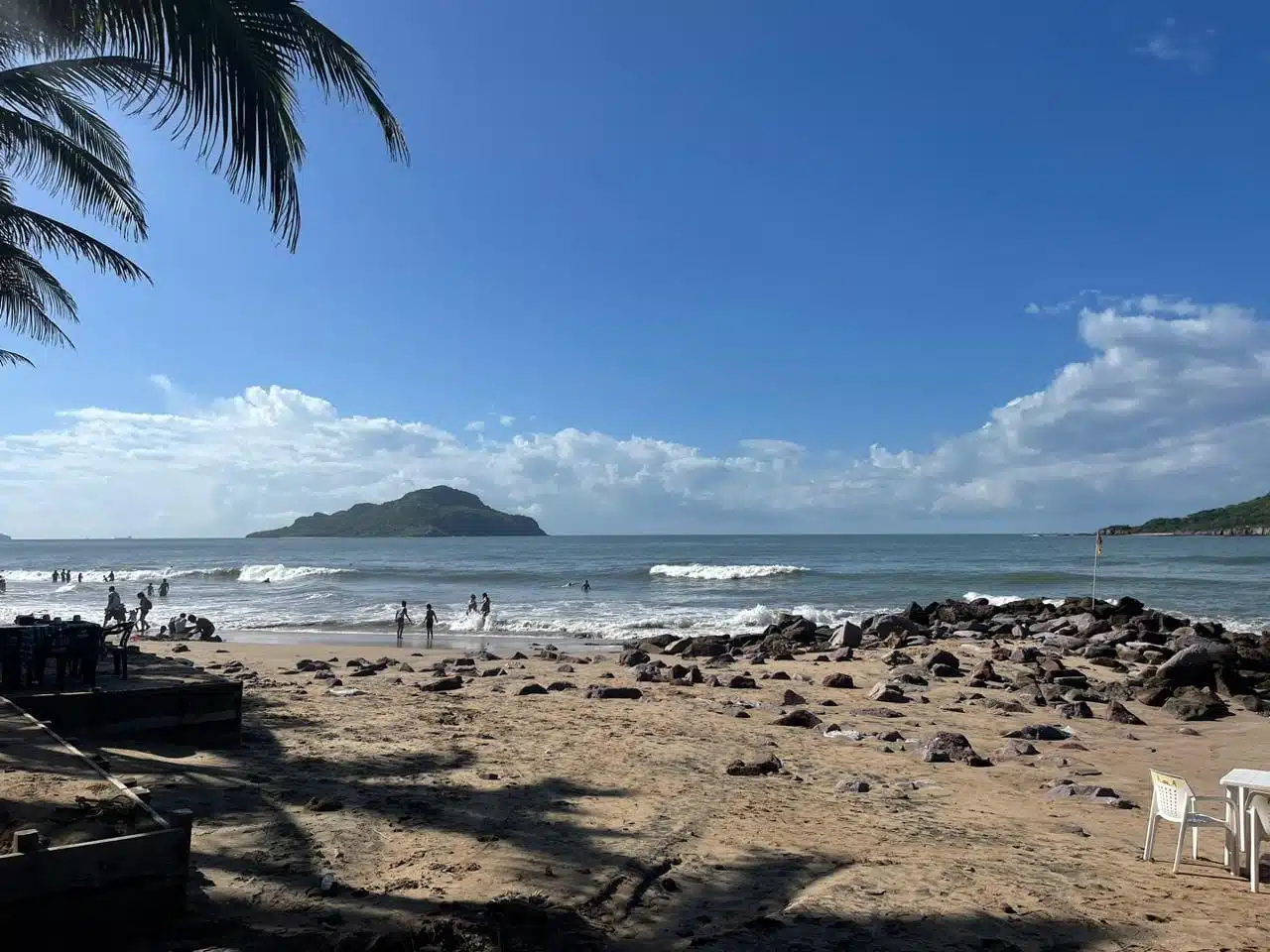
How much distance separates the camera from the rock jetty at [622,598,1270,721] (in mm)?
14516

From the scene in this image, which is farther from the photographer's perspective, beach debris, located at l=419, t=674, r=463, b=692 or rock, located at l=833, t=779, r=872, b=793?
beach debris, located at l=419, t=674, r=463, b=692

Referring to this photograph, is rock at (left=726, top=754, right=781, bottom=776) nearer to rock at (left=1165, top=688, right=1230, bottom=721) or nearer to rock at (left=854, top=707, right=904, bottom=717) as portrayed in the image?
rock at (left=854, top=707, right=904, bottom=717)

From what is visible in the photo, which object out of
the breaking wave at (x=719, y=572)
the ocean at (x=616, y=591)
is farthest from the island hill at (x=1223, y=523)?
the breaking wave at (x=719, y=572)

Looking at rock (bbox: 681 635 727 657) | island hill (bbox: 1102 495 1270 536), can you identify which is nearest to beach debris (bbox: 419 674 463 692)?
rock (bbox: 681 635 727 657)

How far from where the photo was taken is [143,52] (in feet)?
16.2

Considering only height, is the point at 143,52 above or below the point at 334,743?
above

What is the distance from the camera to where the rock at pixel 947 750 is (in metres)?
9.99

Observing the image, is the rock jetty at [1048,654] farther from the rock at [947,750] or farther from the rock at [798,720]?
the rock at [798,720]

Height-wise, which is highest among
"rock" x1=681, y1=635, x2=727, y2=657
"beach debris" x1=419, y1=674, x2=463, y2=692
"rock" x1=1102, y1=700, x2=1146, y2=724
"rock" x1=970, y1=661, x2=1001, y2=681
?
"beach debris" x1=419, y1=674, x2=463, y2=692

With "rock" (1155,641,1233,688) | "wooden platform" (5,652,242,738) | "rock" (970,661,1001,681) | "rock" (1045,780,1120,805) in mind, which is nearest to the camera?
"rock" (1045,780,1120,805)

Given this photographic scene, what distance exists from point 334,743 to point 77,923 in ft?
18.5

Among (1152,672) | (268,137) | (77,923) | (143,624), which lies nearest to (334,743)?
(77,923)

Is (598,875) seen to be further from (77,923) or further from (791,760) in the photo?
(791,760)

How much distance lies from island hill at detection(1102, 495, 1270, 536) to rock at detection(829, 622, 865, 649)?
468ft
